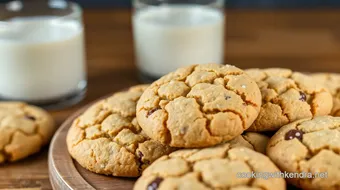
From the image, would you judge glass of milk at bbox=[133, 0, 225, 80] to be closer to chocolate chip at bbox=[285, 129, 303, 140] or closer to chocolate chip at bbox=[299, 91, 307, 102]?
chocolate chip at bbox=[299, 91, 307, 102]

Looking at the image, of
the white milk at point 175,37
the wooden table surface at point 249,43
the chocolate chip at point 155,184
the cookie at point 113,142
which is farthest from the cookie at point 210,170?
the white milk at point 175,37

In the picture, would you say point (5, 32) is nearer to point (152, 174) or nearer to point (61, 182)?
point (61, 182)

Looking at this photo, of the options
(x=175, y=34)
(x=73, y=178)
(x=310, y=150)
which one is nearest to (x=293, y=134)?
(x=310, y=150)

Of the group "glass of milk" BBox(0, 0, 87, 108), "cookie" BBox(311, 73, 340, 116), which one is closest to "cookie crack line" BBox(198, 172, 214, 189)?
"cookie" BBox(311, 73, 340, 116)

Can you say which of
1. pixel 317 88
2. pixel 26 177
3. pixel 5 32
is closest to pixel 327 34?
pixel 317 88

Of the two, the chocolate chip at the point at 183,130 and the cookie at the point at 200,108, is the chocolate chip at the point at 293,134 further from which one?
the chocolate chip at the point at 183,130

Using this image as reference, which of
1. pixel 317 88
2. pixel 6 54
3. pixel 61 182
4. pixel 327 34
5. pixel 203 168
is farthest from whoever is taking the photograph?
pixel 327 34

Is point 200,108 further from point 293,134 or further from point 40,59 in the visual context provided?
point 40,59
